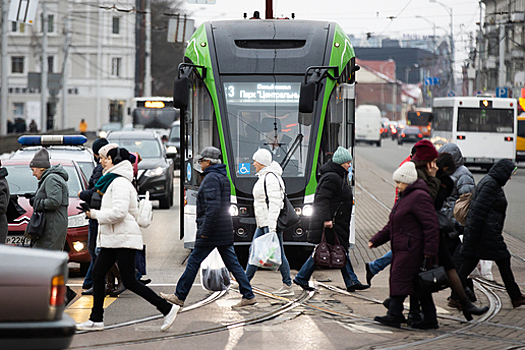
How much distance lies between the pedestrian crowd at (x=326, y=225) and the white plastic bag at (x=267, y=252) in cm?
13

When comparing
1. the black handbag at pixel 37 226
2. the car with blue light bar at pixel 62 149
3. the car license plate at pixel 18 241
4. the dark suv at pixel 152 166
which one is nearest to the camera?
the black handbag at pixel 37 226

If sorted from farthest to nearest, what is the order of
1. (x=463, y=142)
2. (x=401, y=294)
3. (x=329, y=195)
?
(x=463, y=142) < (x=329, y=195) < (x=401, y=294)

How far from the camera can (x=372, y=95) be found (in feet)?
410

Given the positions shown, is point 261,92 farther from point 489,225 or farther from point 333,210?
point 489,225

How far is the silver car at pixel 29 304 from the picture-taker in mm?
5016

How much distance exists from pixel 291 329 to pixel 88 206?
241 cm

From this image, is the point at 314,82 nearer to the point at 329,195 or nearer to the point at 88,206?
the point at 329,195

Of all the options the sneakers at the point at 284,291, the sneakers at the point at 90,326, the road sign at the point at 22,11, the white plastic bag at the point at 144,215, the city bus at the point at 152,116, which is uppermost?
the road sign at the point at 22,11

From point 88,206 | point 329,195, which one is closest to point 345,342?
point 329,195

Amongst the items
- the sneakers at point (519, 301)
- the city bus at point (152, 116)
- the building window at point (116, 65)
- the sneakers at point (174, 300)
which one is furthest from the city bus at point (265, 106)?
the building window at point (116, 65)

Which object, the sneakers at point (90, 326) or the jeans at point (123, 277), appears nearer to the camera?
the sneakers at point (90, 326)

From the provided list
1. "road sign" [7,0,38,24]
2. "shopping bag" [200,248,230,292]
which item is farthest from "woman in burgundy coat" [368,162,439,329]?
"road sign" [7,0,38,24]

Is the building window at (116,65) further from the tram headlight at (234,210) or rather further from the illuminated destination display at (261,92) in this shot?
the tram headlight at (234,210)

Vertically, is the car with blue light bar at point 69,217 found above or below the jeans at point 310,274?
above
